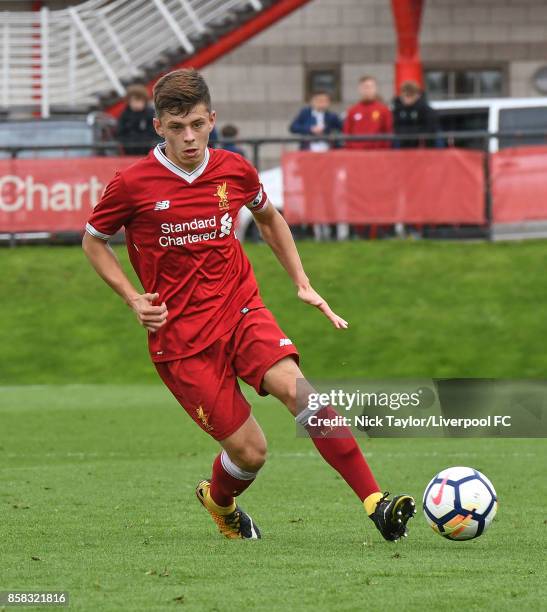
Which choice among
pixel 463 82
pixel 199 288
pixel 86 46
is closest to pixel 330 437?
pixel 199 288

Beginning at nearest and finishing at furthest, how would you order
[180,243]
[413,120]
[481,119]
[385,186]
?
[180,243] < [385,186] < [413,120] < [481,119]

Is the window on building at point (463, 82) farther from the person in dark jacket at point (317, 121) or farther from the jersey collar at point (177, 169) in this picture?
the jersey collar at point (177, 169)

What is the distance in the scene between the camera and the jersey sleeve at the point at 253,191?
7.75 metres

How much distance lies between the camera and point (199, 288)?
24.5 feet

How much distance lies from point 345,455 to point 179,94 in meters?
1.76

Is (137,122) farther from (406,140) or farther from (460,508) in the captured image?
(460,508)

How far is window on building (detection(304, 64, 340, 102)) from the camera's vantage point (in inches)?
1243

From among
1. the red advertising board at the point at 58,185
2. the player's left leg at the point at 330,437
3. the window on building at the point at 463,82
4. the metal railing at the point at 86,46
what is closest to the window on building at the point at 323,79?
the window on building at the point at 463,82

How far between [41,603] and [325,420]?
197 centimetres

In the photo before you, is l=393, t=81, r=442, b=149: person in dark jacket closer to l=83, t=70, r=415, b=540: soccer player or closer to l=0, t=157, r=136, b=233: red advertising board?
l=0, t=157, r=136, b=233: red advertising board

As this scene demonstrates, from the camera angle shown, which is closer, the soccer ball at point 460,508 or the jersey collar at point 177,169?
the soccer ball at point 460,508

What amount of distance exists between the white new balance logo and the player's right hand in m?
0.48

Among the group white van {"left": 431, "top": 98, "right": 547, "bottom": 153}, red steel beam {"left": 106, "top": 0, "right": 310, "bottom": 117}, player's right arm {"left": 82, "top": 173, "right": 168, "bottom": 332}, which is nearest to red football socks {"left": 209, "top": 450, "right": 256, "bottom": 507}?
player's right arm {"left": 82, "top": 173, "right": 168, "bottom": 332}

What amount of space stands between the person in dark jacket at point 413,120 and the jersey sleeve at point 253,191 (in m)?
12.1
